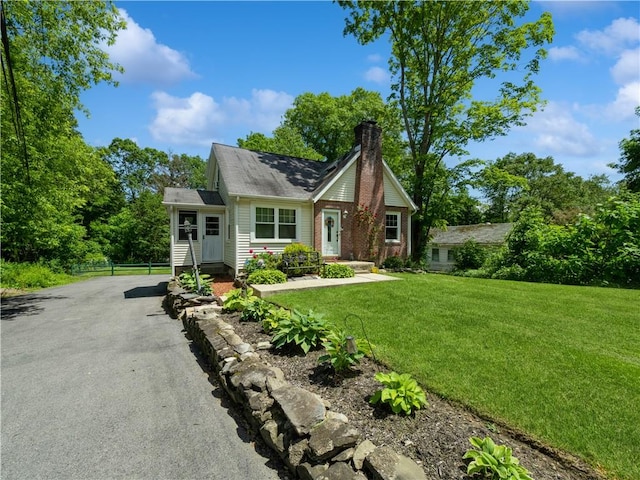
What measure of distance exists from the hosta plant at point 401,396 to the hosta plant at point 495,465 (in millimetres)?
623

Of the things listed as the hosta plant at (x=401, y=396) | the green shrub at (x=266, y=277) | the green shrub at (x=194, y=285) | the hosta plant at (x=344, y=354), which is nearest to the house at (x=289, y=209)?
the green shrub at (x=266, y=277)

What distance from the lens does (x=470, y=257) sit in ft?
59.7

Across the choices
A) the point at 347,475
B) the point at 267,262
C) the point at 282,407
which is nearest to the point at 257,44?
the point at 267,262

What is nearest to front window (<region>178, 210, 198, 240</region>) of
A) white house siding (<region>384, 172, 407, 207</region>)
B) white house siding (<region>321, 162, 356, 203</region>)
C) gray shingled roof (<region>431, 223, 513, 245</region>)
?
white house siding (<region>321, 162, 356, 203</region>)

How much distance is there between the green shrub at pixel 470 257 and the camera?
17844 millimetres

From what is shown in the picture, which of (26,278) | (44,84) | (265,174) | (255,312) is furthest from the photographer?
(26,278)

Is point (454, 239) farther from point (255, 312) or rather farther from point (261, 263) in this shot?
point (255, 312)

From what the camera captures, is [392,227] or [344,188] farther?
[392,227]

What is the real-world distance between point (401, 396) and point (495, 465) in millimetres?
862

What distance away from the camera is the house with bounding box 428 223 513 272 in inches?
1040

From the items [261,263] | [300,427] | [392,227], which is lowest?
[300,427]

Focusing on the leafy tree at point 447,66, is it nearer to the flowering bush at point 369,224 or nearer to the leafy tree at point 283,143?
the flowering bush at point 369,224

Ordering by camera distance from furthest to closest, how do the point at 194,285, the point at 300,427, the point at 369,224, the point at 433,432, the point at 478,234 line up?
the point at 478,234
the point at 369,224
the point at 194,285
the point at 300,427
the point at 433,432

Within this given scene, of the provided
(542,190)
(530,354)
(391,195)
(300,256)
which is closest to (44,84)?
(300,256)
